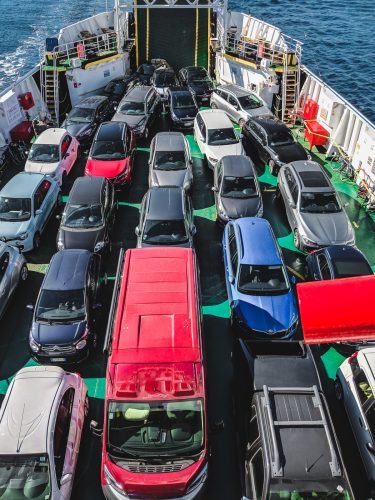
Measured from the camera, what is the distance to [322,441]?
7.39 meters

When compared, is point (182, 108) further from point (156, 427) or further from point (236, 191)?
point (156, 427)

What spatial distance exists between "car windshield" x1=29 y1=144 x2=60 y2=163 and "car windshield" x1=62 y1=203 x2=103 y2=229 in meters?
3.95

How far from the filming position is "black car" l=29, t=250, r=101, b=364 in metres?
10.3

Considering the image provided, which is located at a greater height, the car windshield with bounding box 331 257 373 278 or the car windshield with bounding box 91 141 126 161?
the car windshield with bounding box 91 141 126 161

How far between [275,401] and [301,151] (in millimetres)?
12147

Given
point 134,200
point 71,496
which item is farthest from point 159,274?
point 134,200

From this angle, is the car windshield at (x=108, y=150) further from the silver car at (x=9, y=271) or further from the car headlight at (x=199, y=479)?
the car headlight at (x=199, y=479)

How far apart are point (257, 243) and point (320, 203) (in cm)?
343

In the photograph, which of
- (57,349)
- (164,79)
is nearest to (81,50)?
(164,79)

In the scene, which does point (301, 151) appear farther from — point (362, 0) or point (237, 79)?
point (362, 0)

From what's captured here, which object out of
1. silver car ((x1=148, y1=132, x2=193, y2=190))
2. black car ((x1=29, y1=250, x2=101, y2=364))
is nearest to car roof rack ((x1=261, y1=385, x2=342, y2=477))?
black car ((x1=29, y1=250, x2=101, y2=364))

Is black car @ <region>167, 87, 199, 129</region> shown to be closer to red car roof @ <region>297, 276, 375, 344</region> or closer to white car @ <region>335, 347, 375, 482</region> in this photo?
red car roof @ <region>297, 276, 375, 344</region>

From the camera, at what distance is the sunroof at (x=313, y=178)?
14711mm

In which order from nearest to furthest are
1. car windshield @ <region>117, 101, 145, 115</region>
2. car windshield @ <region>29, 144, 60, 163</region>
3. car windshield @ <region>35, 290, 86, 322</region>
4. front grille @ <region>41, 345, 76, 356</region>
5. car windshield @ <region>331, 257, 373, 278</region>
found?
1. front grille @ <region>41, 345, 76, 356</region>
2. car windshield @ <region>35, 290, 86, 322</region>
3. car windshield @ <region>331, 257, 373, 278</region>
4. car windshield @ <region>29, 144, 60, 163</region>
5. car windshield @ <region>117, 101, 145, 115</region>
